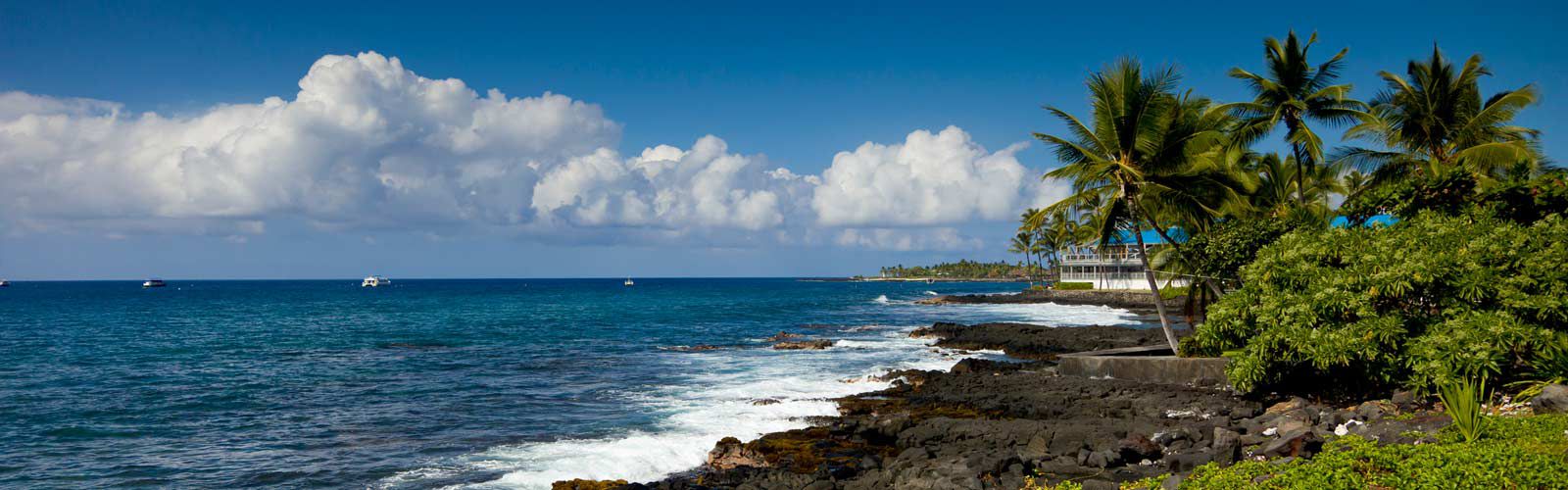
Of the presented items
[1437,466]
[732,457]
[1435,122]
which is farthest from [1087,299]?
[1437,466]

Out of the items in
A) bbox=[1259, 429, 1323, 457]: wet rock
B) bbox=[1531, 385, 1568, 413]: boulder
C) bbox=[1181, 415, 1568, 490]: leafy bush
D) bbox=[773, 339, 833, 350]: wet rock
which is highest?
bbox=[1531, 385, 1568, 413]: boulder

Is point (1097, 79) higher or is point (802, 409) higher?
point (1097, 79)

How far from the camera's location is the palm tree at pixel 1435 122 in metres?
21.3

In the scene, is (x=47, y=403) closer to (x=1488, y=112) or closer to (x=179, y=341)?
(x=179, y=341)

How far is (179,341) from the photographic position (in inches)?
1606

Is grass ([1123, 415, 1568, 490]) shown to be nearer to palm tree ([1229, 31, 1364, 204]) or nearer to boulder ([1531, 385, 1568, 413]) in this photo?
boulder ([1531, 385, 1568, 413])

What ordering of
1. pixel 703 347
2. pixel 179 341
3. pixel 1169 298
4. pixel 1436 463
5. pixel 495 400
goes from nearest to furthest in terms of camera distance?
pixel 1436 463
pixel 495 400
pixel 703 347
pixel 179 341
pixel 1169 298

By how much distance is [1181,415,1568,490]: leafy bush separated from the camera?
6.40m

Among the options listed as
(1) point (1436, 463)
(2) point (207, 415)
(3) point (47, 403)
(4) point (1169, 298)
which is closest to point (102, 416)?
(2) point (207, 415)

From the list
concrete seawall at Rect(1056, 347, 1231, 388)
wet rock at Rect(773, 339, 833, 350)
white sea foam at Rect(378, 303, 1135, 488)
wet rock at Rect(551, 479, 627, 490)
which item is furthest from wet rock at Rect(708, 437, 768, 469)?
wet rock at Rect(773, 339, 833, 350)

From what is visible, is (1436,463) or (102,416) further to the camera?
(102,416)

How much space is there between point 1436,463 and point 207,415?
22.7 meters

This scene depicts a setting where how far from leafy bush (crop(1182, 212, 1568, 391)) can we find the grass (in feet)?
10.6

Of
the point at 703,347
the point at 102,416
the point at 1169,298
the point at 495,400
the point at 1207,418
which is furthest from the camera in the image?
the point at 1169,298
